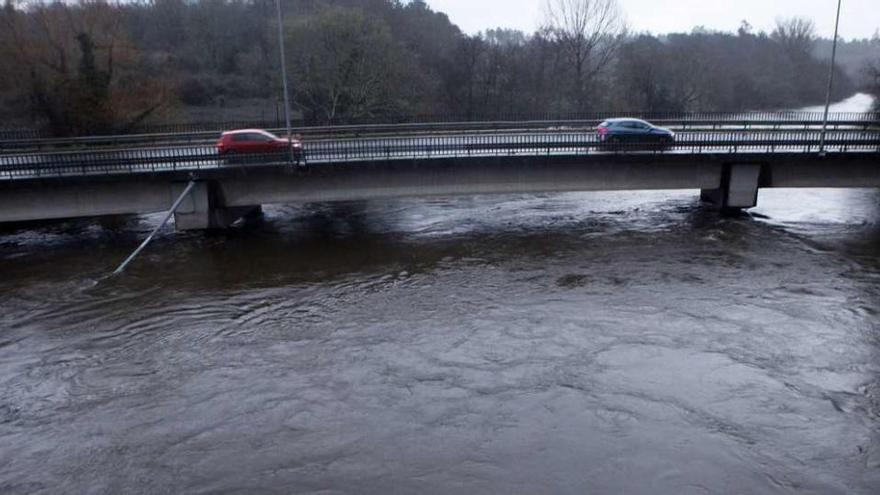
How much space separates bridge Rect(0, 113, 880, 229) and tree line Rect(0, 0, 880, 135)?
49.8 ft

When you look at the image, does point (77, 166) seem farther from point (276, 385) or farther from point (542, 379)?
point (542, 379)

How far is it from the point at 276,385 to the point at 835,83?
124 m

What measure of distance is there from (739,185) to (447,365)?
1955 centimetres

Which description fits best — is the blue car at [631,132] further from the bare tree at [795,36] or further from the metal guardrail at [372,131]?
the bare tree at [795,36]

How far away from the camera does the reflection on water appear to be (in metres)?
11.2

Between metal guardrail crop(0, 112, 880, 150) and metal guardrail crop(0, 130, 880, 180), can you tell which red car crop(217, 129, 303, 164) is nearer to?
metal guardrail crop(0, 130, 880, 180)

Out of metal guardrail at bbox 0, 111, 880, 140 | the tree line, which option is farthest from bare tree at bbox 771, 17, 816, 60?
metal guardrail at bbox 0, 111, 880, 140

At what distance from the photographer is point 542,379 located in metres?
14.0

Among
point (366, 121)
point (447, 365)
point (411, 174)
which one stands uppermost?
point (366, 121)

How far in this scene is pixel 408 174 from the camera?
26750mm

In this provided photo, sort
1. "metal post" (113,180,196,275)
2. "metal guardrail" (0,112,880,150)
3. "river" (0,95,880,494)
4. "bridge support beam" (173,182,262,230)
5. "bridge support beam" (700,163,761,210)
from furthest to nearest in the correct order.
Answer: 1. "metal guardrail" (0,112,880,150)
2. "bridge support beam" (700,163,761,210)
3. "bridge support beam" (173,182,262,230)
4. "metal post" (113,180,196,275)
5. "river" (0,95,880,494)

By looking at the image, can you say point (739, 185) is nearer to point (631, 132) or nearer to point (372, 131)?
point (631, 132)

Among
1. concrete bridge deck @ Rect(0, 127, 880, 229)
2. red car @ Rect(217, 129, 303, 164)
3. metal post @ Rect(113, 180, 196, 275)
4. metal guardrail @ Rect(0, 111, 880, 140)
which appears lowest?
metal post @ Rect(113, 180, 196, 275)

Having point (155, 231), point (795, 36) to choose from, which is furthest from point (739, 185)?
point (795, 36)
